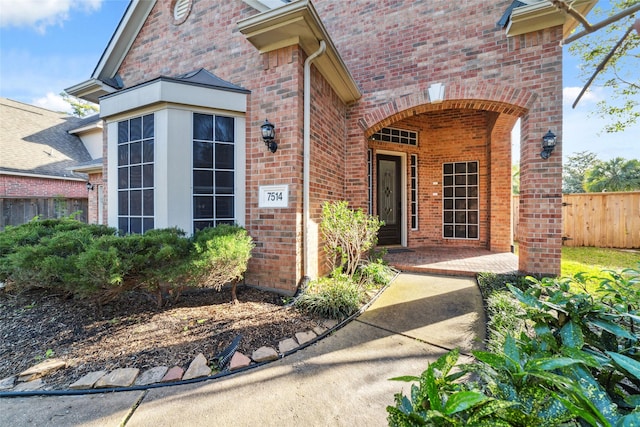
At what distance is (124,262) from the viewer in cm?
279

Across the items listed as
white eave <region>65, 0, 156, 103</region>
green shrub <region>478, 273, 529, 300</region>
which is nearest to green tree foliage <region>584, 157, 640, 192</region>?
green shrub <region>478, 273, 529, 300</region>

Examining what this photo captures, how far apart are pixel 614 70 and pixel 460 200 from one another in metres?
5.25

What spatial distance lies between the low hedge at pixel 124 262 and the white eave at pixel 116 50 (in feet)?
12.8

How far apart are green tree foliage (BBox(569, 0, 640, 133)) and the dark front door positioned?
5409 millimetres

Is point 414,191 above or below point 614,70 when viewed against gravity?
below

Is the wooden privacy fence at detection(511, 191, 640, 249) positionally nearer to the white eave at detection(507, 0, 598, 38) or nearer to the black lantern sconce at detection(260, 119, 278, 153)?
the white eave at detection(507, 0, 598, 38)

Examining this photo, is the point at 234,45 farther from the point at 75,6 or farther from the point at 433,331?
the point at 75,6

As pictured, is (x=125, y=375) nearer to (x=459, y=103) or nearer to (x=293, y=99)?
(x=293, y=99)

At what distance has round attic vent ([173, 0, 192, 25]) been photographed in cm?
499

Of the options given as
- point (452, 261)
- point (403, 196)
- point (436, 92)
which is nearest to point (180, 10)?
point (436, 92)

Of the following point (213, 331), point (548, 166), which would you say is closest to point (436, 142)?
point (548, 166)

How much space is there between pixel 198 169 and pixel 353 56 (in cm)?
434

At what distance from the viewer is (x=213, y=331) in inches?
113

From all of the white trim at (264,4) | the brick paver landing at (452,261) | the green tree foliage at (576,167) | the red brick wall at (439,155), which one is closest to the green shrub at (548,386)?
the brick paver landing at (452,261)
